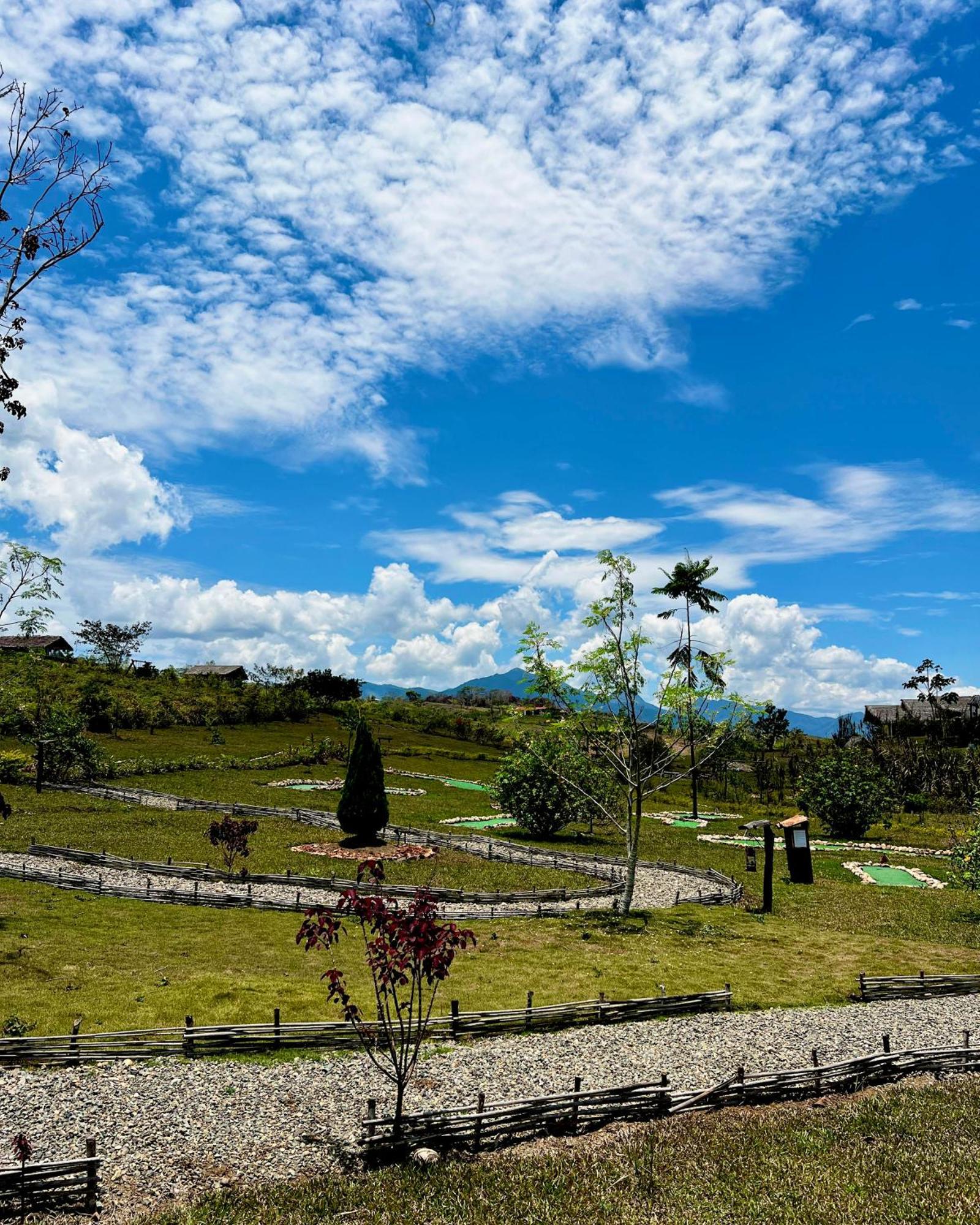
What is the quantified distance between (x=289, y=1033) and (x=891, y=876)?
38086mm

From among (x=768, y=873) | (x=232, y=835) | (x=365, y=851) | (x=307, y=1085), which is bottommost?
(x=307, y=1085)

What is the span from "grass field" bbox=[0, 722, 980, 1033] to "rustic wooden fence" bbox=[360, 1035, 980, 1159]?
14.1ft

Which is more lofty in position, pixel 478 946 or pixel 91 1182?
pixel 91 1182

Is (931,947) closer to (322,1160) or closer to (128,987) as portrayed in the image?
(322,1160)

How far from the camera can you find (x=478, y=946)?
25328 mm

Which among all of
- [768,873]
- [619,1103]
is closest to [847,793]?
[768,873]

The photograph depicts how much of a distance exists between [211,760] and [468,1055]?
61.2 m

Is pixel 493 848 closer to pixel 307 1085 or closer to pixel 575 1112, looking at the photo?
pixel 307 1085

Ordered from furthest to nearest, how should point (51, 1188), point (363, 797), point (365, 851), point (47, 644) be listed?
1. point (47, 644)
2. point (363, 797)
3. point (365, 851)
4. point (51, 1188)

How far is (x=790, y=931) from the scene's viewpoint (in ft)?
95.2

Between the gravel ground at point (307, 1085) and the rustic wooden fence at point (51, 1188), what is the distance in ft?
1.31

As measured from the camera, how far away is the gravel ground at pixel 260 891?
29.9m

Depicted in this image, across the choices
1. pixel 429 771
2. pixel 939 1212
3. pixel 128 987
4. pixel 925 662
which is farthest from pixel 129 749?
pixel 925 662

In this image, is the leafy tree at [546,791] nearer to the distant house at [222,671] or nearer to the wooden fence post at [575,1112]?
the wooden fence post at [575,1112]
